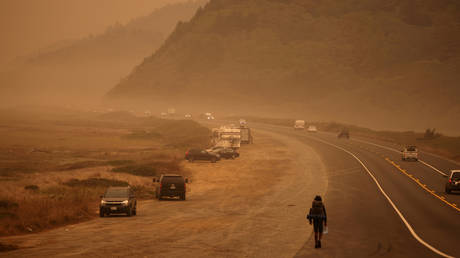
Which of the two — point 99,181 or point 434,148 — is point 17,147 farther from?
point 434,148

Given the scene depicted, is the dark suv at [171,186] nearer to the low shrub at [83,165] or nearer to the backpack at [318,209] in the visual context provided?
the low shrub at [83,165]

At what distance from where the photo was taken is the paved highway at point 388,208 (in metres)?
26.7

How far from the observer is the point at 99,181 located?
50.8 m

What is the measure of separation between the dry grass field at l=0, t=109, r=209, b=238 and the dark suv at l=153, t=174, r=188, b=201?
8.59 feet

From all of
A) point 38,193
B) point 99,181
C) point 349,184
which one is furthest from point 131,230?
point 349,184

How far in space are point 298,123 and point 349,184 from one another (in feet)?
283

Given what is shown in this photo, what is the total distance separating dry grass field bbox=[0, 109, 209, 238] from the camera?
35031 mm

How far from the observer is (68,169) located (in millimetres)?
58625

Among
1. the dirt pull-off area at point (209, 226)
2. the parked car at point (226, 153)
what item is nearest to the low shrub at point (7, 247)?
the dirt pull-off area at point (209, 226)

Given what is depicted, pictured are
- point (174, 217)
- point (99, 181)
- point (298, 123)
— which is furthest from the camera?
point (298, 123)

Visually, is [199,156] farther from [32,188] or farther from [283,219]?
[283,219]

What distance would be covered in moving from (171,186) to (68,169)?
58.6 ft

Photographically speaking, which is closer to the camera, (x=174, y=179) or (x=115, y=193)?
(x=115, y=193)

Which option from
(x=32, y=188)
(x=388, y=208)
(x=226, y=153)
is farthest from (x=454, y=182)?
(x=226, y=153)
